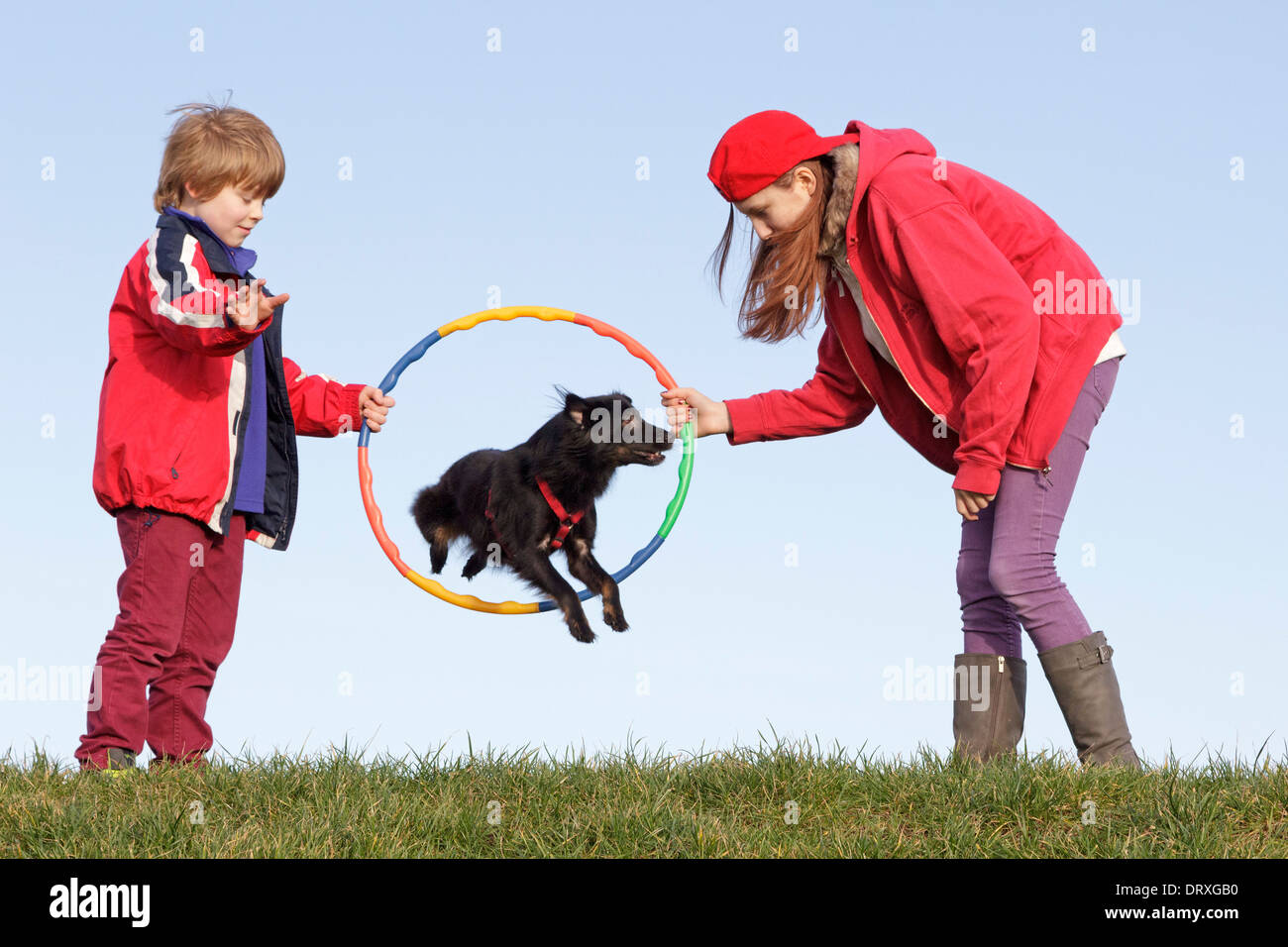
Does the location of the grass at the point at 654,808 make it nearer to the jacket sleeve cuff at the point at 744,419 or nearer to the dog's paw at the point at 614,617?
the jacket sleeve cuff at the point at 744,419

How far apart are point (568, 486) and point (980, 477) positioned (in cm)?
239

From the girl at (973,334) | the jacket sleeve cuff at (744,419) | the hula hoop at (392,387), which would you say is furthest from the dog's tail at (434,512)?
the girl at (973,334)

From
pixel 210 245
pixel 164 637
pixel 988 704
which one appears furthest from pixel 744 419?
pixel 164 637

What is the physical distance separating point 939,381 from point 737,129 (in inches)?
41.0

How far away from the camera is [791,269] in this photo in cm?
393

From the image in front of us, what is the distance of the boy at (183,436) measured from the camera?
12.7 ft

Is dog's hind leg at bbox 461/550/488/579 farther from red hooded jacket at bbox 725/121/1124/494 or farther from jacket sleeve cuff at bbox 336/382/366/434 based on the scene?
red hooded jacket at bbox 725/121/1124/494

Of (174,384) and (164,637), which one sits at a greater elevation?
(174,384)

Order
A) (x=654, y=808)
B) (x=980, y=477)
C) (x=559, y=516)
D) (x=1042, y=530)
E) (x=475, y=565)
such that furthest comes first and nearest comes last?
1. (x=475, y=565)
2. (x=559, y=516)
3. (x=1042, y=530)
4. (x=980, y=477)
5. (x=654, y=808)

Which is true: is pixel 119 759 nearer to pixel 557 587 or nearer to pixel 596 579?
pixel 557 587

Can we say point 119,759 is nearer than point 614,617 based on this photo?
Yes

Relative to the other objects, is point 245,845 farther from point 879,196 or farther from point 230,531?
point 879,196

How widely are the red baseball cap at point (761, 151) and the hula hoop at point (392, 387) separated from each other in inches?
42.3

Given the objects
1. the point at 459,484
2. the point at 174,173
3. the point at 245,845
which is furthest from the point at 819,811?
the point at 459,484
